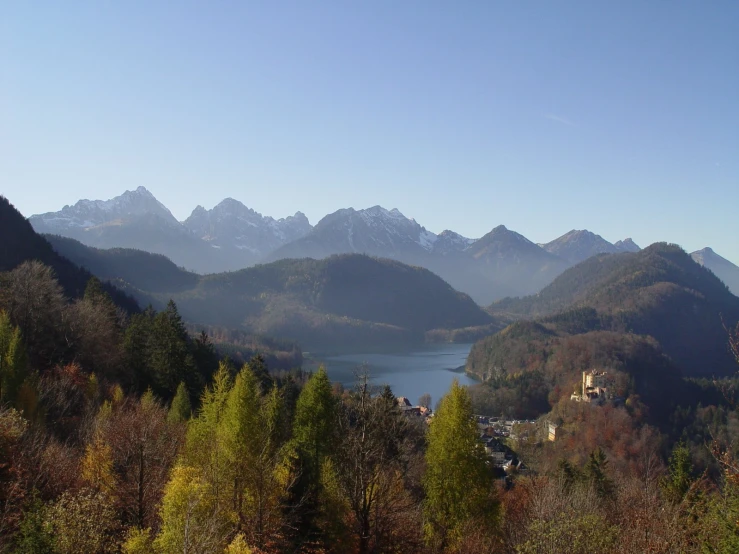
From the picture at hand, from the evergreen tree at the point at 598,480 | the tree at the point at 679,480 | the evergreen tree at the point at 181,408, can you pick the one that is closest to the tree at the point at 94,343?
the evergreen tree at the point at 181,408

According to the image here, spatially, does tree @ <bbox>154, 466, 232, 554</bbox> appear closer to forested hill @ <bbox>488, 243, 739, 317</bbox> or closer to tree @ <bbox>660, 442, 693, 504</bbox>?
tree @ <bbox>660, 442, 693, 504</bbox>

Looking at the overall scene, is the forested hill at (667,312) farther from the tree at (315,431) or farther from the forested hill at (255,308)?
the tree at (315,431)

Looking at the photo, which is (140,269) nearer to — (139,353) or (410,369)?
(410,369)

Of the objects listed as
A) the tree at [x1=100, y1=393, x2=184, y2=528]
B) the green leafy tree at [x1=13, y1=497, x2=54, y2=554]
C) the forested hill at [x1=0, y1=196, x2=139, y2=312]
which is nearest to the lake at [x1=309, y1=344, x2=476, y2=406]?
the forested hill at [x1=0, y1=196, x2=139, y2=312]

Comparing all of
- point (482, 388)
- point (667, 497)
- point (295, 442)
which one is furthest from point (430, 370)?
point (295, 442)

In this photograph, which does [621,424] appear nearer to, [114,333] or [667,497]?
[667,497]

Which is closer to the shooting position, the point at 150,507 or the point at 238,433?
the point at 150,507
